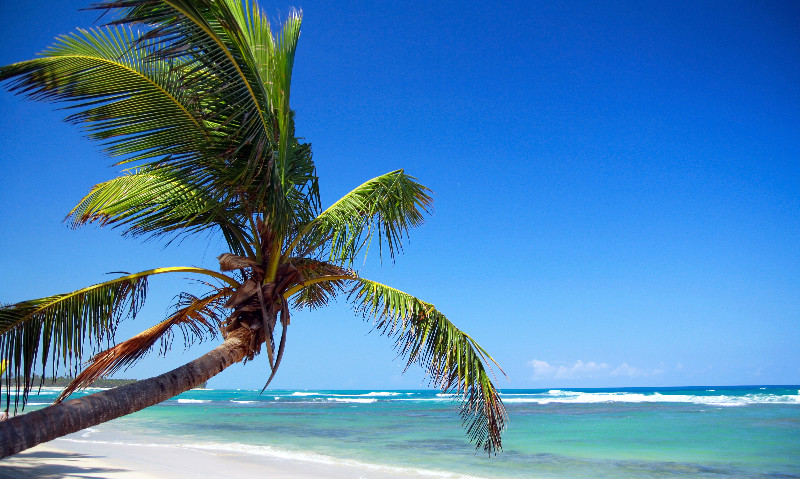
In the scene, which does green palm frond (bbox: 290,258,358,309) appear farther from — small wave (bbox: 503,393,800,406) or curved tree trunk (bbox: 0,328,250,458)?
small wave (bbox: 503,393,800,406)

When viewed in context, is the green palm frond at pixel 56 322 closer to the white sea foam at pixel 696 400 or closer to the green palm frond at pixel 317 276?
the green palm frond at pixel 317 276

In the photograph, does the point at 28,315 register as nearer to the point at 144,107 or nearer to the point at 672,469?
the point at 144,107

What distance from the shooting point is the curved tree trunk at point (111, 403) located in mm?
2951

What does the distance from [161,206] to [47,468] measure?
627cm

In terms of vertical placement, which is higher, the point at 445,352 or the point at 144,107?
the point at 144,107

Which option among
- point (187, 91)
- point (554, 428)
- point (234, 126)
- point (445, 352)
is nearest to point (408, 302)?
point (445, 352)

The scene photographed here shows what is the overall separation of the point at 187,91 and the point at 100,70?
575mm

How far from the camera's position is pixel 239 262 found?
185 inches

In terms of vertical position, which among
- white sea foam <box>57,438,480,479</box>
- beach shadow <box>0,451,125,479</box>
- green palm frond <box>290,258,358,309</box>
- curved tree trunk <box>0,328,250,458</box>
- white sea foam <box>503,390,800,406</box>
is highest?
green palm frond <box>290,258,358,309</box>

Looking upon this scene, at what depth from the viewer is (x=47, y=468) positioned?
861 cm

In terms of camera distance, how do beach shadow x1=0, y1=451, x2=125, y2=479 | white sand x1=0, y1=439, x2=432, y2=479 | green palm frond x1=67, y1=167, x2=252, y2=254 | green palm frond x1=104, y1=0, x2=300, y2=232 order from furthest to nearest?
1. white sand x1=0, y1=439, x2=432, y2=479
2. beach shadow x1=0, y1=451, x2=125, y2=479
3. green palm frond x1=67, y1=167, x2=252, y2=254
4. green palm frond x1=104, y1=0, x2=300, y2=232

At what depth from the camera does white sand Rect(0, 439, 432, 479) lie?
8500 mm

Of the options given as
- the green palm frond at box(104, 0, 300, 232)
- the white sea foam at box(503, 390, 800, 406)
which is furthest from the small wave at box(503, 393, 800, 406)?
the green palm frond at box(104, 0, 300, 232)

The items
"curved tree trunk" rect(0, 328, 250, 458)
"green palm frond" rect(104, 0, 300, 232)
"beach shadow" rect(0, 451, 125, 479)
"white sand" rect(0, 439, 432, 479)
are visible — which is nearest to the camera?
"curved tree trunk" rect(0, 328, 250, 458)
